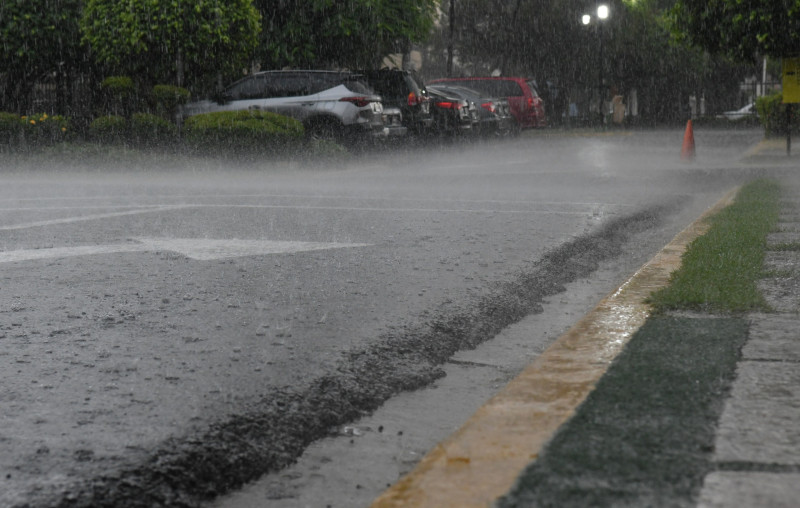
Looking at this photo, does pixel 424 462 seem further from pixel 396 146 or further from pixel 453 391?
pixel 396 146

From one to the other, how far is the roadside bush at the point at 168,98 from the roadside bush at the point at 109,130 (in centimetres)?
155

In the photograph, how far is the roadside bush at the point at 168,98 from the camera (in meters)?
19.2

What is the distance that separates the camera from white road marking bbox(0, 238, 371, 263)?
6461mm

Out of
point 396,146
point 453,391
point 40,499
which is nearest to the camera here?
point 40,499

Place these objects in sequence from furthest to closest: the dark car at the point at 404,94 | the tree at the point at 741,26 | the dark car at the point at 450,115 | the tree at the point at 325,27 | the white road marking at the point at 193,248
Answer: the tree at the point at 325,27 < the dark car at the point at 450,115 < the dark car at the point at 404,94 < the tree at the point at 741,26 < the white road marking at the point at 193,248

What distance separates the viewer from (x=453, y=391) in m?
3.73

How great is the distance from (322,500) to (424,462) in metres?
0.26

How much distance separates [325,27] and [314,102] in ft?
17.8

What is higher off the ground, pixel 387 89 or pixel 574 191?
pixel 387 89

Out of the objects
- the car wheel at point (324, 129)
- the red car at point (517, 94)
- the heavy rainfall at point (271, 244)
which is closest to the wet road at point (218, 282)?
the heavy rainfall at point (271, 244)

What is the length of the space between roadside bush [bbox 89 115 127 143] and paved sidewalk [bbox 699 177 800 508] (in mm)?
14670

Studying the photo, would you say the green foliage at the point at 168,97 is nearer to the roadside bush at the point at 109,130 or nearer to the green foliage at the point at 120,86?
the green foliage at the point at 120,86

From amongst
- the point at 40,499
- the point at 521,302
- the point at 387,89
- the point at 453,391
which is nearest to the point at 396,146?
the point at 387,89

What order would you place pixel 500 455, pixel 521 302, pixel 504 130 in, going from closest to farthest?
pixel 500 455 < pixel 521 302 < pixel 504 130
